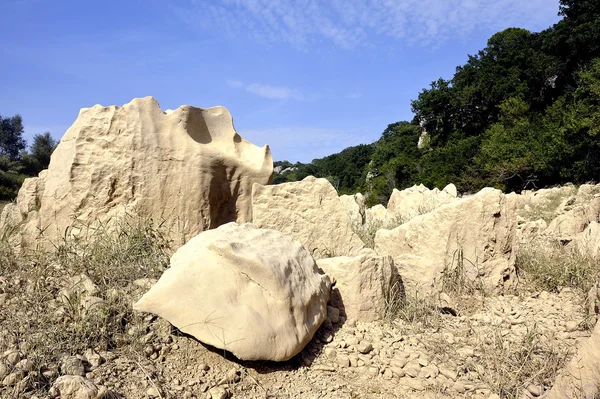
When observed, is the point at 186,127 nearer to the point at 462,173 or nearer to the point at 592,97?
the point at 592,97

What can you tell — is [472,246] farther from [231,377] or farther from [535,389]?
[231,377]

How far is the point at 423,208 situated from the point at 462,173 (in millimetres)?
17544

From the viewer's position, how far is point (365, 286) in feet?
10.1

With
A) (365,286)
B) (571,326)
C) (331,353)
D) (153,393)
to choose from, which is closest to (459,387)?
(331,353)

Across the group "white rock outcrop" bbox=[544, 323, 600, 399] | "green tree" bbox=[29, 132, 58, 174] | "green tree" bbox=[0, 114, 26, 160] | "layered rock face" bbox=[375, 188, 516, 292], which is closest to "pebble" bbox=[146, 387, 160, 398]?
"white rock outcrop" bbox=[544, 323, 600, 399]

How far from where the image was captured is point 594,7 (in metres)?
18.8

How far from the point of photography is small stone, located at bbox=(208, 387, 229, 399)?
88.0 inches

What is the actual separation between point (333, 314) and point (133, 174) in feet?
6.77

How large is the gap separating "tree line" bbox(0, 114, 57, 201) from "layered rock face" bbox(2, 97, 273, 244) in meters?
13.0

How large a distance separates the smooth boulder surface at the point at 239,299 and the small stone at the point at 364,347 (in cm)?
27

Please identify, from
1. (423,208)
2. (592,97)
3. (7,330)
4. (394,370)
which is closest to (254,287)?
(394,370)

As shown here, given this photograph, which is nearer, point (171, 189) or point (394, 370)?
point (394, 370)

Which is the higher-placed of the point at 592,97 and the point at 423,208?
the point at 592,97

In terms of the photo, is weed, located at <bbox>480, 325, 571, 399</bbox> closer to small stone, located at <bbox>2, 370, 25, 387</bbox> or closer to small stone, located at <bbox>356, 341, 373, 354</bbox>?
small stone, located at <bbox>356, 341, 373, 354</bbox>
